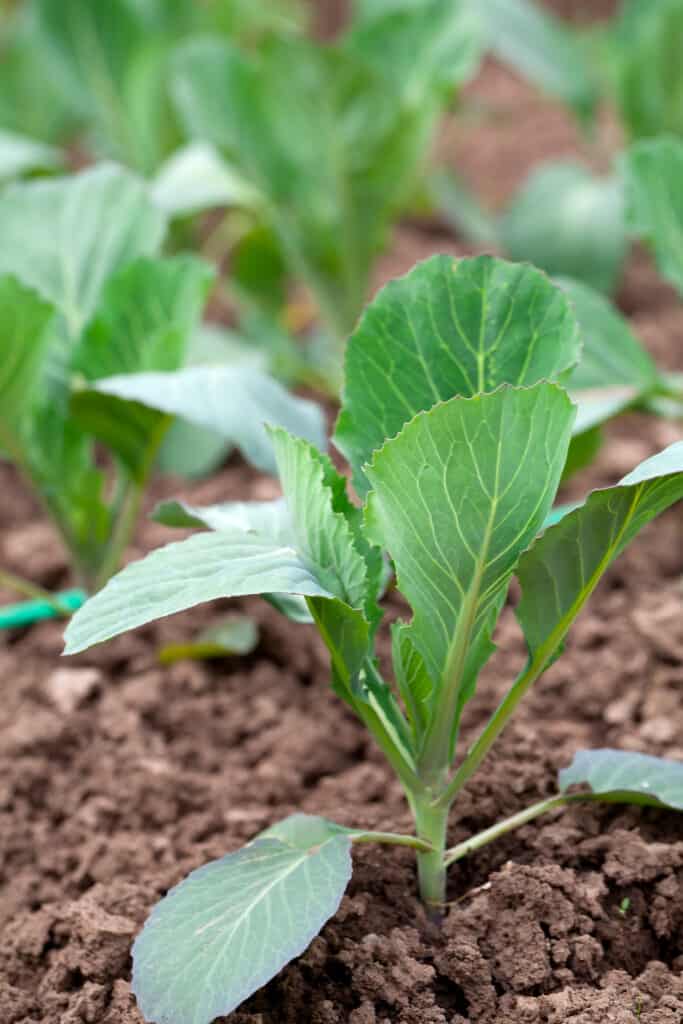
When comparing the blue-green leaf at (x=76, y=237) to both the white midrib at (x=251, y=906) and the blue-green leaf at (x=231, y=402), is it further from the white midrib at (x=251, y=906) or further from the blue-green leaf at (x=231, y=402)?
the white midrib at (x=251, y=906)

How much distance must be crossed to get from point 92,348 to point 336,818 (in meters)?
0.69

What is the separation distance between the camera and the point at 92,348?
1.60 metres

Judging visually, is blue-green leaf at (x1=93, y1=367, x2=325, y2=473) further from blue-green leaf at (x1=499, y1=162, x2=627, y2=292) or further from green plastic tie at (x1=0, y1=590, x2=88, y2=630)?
blue-green leaf at (x1=499, y1=162, x2=627, y2=292)

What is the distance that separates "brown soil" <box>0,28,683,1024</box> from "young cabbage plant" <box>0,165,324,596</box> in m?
0.20

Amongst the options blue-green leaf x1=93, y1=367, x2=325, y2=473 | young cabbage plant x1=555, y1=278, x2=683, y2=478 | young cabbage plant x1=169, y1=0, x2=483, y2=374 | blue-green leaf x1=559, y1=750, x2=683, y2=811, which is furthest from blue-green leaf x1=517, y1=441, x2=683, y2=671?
young cabbage plant x1=169, y1=0, x2=483, y2=374

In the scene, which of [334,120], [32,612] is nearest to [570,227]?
[334,120]

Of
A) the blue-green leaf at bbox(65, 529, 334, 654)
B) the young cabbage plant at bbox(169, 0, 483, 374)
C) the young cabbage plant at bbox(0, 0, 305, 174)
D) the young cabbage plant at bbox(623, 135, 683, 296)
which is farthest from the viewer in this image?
the young cabbage plant at bbox(0, 0, 305, 174)

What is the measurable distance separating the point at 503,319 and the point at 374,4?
2.12 meters

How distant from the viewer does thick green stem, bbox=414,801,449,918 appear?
1125 mm

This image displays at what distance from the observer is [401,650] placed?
109 cm

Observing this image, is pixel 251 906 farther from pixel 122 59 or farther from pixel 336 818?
pixel 122 59

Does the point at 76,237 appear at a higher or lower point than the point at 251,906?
higher

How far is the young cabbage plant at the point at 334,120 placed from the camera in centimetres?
226

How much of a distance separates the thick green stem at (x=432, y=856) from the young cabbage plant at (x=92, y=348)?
1.44 ft
